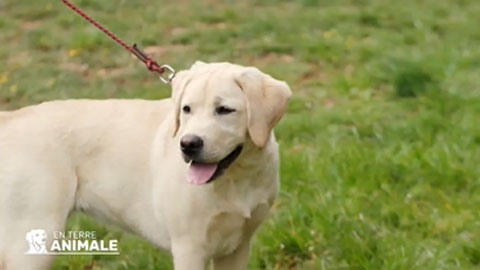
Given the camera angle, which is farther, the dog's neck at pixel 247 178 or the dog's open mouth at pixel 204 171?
the dog's neck at pixel 247 178

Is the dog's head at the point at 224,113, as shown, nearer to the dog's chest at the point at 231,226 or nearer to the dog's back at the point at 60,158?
the dog's chest at the point at 231,226

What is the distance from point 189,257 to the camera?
3717mm

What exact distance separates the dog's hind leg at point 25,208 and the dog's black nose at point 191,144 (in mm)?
642

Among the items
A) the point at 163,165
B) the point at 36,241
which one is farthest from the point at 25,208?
the point at 163,165

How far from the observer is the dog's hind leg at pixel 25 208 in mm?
3781

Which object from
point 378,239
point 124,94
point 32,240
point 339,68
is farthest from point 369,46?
point 32,240

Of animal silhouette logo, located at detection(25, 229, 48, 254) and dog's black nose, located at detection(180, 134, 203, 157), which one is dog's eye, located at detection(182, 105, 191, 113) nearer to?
dog's black nose, located at detection(180, 134, 203, 157)

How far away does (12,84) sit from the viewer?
7.21 meters

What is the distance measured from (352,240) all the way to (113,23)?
15.3ft

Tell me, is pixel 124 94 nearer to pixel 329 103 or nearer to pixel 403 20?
pixel 329 103

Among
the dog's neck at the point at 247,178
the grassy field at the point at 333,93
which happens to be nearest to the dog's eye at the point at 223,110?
the dog's neck at the point at 247,178

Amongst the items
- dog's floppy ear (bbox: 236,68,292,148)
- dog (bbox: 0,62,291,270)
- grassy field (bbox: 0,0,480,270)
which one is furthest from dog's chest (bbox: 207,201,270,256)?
grassy field (bbox: 0,0,480,270)

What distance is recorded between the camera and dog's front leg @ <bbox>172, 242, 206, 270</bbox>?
372cm

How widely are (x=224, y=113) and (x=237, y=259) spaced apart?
30.6 inches
